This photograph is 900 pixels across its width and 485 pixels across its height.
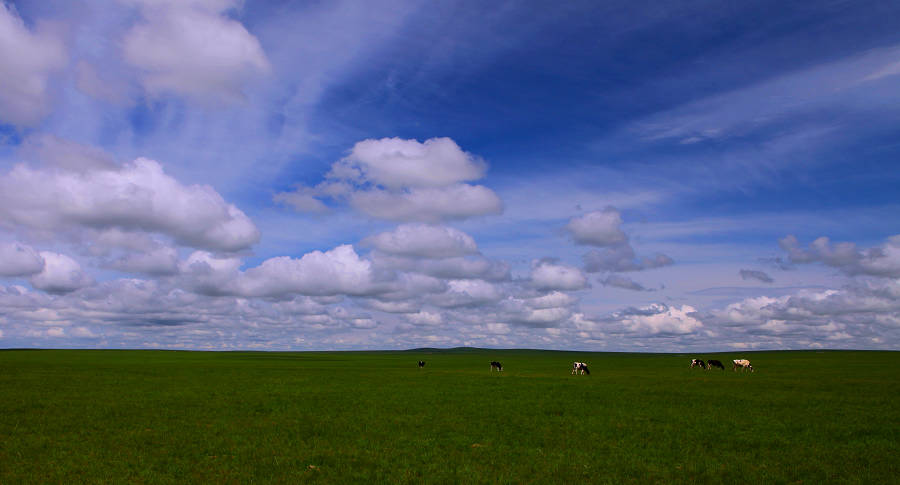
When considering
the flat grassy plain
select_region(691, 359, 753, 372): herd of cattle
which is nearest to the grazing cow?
select_region(691, 359, 753, 372): herd of cattle

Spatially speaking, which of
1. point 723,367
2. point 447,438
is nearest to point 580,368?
point 723,367

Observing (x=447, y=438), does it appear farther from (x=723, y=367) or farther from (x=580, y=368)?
(x=723, y=367)

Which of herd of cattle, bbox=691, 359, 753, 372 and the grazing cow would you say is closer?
the grazing cow

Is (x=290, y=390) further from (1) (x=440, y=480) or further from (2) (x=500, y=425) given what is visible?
(1) (x=440, y=480)

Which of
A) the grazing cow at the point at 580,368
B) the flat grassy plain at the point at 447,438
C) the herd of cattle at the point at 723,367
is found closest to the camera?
the flat grassy plain at the point at 447,438

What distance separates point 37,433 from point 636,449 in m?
22.2

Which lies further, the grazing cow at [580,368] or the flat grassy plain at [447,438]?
the grazing cow at [580,368]

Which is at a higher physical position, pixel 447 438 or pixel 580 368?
pixel 447 438

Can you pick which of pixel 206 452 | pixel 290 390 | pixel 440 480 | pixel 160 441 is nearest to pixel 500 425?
pixel 440 480

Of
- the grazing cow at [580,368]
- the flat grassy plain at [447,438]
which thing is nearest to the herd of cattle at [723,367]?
the grazing cow at [580,368]

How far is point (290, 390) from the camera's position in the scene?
3806 centimetres

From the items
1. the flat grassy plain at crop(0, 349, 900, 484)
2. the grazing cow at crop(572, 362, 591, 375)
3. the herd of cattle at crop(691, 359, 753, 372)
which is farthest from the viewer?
the herd of cattle at crop(691, 359, 753, 372)

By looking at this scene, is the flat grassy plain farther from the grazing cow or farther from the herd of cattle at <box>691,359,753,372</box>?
the herd of cattle at <box>691,359,753,372</box>

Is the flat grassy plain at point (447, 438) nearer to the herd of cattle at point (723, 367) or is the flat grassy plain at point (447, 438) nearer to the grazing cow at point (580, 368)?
the grazing cow at point (580, 368)
